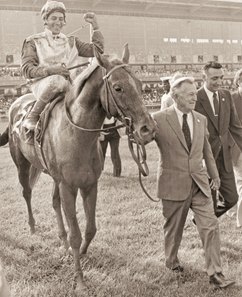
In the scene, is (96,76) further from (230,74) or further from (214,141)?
(230,74)

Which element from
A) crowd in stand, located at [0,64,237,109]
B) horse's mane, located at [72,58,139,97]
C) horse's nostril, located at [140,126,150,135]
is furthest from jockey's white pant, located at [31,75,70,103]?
crowd in stand, located at [0,64,237,109]

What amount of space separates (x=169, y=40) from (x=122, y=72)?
35.5m

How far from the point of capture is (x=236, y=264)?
4.16m

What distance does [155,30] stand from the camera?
37281 mm

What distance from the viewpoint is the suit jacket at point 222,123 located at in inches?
190

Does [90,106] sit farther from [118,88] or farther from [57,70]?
[57,70]

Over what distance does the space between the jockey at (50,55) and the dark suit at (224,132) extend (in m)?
1.35

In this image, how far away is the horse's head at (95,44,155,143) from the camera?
314 centimetres

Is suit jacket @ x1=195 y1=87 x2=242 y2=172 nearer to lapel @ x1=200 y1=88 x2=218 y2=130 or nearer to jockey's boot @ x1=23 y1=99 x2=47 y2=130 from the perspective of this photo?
lapel @ x1=200 y1=88 x2=218 y2=130

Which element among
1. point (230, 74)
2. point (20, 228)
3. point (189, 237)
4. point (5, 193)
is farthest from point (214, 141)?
point (230, 74)

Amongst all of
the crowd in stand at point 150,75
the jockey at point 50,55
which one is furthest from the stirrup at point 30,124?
the crowd in stand at point 150,75

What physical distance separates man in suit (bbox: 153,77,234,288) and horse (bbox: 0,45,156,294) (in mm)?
604

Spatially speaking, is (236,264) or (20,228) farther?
(20,228)

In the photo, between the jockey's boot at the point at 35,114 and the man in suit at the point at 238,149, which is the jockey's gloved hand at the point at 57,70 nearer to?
the jockey's boot at the point at 35,114
